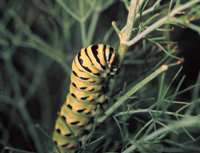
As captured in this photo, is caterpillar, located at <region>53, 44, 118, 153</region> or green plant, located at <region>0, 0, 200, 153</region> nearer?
caterpillar, located at <region>53, 44, 118, 153</region>

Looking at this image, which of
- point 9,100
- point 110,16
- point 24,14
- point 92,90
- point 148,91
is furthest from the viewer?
point 24,14

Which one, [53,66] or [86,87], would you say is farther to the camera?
[53,66]

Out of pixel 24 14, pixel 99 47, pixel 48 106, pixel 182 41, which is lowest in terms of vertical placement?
pixel 48 106

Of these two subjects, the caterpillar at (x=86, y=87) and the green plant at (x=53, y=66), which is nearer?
the caterpillar at (x=86, y=87)

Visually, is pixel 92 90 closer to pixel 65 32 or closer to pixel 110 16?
pixel 65 32

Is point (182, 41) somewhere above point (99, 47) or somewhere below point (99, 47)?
below

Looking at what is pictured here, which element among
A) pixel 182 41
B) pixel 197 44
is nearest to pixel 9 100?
pixel 182 41

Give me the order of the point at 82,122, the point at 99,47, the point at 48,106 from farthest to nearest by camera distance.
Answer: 1. the point at 48,106
2. the point at 82,122
3. the point at 99,47

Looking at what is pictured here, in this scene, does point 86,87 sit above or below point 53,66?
below
